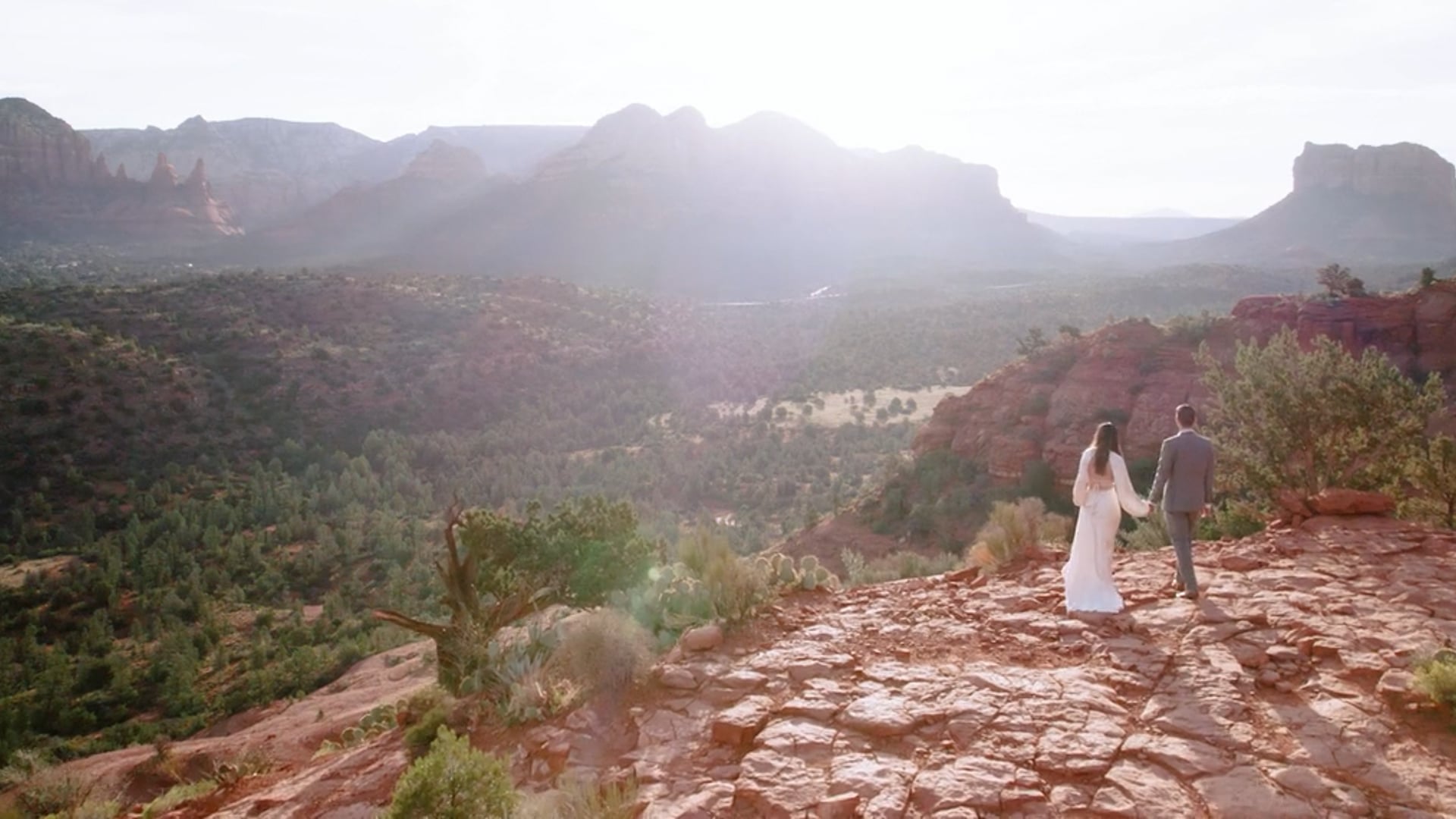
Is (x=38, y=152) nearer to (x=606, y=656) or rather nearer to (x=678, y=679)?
(x=606, y=656)

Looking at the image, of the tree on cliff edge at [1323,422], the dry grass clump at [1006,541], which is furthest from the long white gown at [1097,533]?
the tree on cliff edge at [1323,422]

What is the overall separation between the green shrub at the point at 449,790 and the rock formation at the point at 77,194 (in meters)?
98.8

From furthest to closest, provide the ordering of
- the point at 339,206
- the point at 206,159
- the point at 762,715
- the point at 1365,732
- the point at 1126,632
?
the point at 206,159 < the point at 339,206 < the point at 1126,632 < the point at 762,715 < the point at 1365,732

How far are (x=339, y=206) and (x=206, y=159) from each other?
1960 inches

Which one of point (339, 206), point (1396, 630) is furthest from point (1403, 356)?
point (339, 206)

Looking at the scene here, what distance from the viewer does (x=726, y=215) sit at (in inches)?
3814

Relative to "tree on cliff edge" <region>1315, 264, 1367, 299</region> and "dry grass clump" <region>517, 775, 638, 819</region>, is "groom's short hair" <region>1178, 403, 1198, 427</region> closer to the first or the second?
"dry grass clump" <region>517, 775, 638, 819</region>

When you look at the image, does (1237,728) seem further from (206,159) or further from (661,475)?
(206,159)

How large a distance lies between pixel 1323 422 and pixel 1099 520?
16.9ft

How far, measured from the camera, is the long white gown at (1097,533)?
19.6 ft

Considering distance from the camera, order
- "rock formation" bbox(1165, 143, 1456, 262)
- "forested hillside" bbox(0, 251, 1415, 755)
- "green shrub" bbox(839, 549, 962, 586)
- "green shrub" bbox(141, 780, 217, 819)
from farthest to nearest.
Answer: "rock formation" bbox(1165, 143, 1456, 262)
"forested hillside" bbox(0, 251, 1415, 755)
"green shrub" bbox(839, 549, 962, 586)
"green shrub" bbox(141, 780, 217, 819)

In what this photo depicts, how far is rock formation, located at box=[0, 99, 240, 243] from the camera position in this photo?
261 feet

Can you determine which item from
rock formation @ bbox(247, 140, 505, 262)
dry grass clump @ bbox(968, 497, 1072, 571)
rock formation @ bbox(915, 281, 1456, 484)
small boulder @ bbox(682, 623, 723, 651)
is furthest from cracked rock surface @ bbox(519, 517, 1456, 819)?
rock formation @ bbox(247, 140, 505, 262)

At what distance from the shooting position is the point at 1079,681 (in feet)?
15.9
